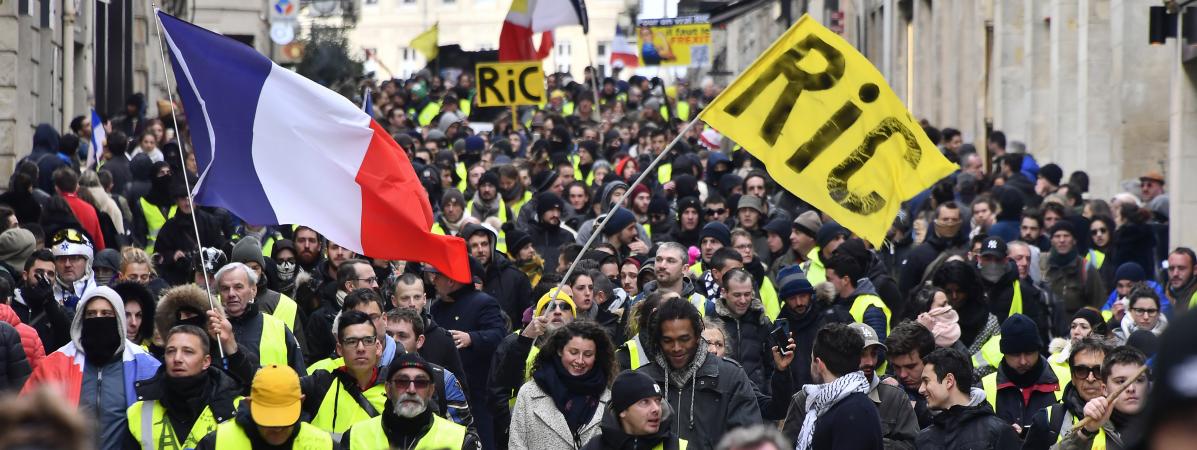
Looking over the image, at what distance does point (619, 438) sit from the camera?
6.77 m

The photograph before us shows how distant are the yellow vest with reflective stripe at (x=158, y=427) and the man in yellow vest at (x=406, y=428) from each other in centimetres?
50

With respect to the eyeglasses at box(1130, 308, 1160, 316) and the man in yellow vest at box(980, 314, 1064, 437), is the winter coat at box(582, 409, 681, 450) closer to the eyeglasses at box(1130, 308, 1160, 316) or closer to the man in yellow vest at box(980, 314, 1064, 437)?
the man in yellow vest at box(980, 314, 1064, 437)

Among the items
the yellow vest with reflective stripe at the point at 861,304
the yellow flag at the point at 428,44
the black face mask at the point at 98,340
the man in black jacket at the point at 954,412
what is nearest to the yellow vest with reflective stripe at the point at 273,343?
the black face mask at the point at 98,340

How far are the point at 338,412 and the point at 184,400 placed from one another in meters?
0.75

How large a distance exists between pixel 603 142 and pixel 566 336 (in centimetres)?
1694

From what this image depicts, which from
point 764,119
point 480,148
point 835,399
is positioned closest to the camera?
point 835,399

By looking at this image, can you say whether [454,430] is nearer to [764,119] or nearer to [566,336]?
[566,336]

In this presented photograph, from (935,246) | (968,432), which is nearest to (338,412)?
(968,432)

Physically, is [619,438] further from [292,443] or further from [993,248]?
[993,248]

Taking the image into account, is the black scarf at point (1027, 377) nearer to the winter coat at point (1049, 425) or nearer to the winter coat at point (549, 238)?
the winter coat at point (1049, 425)

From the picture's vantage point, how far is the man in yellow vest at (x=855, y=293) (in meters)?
10.1

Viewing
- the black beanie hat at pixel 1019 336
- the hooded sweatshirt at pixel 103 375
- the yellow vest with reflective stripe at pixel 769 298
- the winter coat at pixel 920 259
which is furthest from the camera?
the winter coat at pixel 920 259

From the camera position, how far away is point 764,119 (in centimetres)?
863

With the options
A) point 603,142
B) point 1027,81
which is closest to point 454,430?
point 603,142
